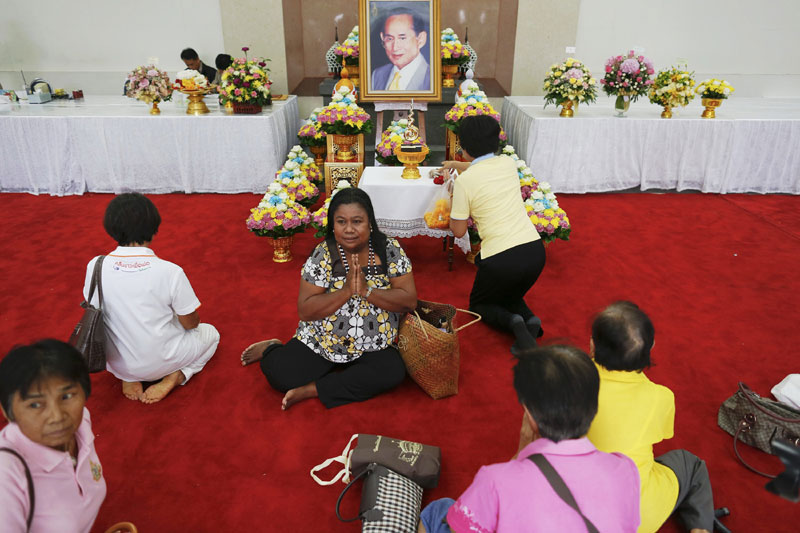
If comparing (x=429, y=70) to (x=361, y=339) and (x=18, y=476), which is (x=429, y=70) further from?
(x=18, y=476)

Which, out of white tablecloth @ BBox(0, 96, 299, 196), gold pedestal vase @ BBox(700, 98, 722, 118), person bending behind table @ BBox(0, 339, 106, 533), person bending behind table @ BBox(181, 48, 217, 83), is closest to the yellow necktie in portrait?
white tablecloth @ BBox(0, 96, 299, 196)

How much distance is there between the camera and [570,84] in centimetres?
607

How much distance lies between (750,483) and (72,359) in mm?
2773

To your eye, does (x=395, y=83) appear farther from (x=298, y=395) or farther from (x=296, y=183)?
(x=298, y=395)

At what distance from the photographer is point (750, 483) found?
2.46 m

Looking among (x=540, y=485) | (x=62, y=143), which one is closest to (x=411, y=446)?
(x=540, y=485)

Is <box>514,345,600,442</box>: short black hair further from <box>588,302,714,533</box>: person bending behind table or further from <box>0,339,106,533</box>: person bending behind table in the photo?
<box>0,339,106,533</box>: person bending behind table

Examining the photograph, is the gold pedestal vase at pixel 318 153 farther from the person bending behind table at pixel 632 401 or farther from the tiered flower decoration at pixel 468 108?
the person bending behind table at pixel 632 401

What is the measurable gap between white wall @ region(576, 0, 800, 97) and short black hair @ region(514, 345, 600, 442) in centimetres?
841

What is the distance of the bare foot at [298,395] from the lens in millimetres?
2834

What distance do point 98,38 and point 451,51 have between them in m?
5.73

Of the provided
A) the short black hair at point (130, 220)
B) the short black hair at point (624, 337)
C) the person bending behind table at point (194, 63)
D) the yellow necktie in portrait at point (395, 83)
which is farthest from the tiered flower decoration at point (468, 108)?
the person bending behind table at point (194, 63)

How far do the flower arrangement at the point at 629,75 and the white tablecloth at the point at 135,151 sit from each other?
152 inches

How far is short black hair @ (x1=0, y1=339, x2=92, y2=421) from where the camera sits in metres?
1.53
